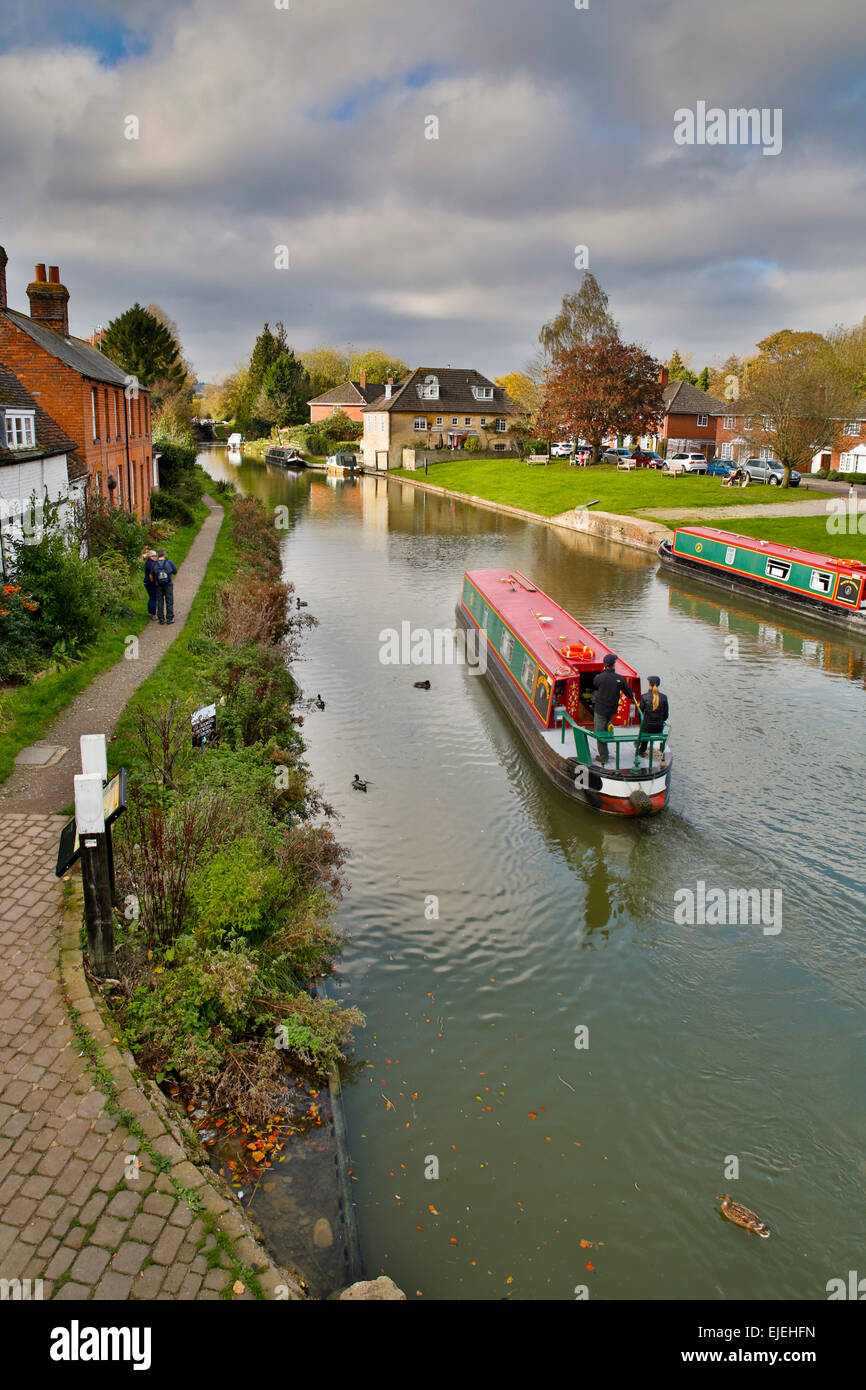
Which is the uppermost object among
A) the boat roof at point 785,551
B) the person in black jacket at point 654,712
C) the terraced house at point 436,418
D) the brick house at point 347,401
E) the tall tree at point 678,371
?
the tall tree at point 678,371

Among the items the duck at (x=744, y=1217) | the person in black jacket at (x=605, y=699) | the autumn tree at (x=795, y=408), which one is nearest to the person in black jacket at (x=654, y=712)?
the person in black jacket at (x=605, y=699)

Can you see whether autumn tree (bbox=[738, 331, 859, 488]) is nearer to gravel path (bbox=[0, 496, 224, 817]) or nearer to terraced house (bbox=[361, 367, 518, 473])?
terraced house (bbox=[361, 367, 518, 473])

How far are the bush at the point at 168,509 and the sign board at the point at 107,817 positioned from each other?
84.5ft

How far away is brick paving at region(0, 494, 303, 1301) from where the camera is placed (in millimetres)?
4953

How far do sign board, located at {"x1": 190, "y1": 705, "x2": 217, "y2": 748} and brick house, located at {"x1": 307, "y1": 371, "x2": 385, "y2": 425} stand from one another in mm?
69715

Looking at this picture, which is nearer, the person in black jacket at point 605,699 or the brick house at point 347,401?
the person in black jacket at point 605,699

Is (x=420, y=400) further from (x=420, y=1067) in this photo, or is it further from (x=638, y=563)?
(x=420, y=1067)

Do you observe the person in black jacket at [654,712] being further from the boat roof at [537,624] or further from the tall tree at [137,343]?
the tall tree at [137,343]

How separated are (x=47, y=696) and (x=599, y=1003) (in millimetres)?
8482

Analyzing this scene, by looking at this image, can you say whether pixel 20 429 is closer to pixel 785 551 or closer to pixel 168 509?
pixel 168 509

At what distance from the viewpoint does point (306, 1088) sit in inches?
287

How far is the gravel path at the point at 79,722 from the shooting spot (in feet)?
32.6

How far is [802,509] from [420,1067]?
36.2m

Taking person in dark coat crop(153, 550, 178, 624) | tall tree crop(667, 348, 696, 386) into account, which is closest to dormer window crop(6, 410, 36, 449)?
person in dark coat crop(153, 550, 178, 624)
